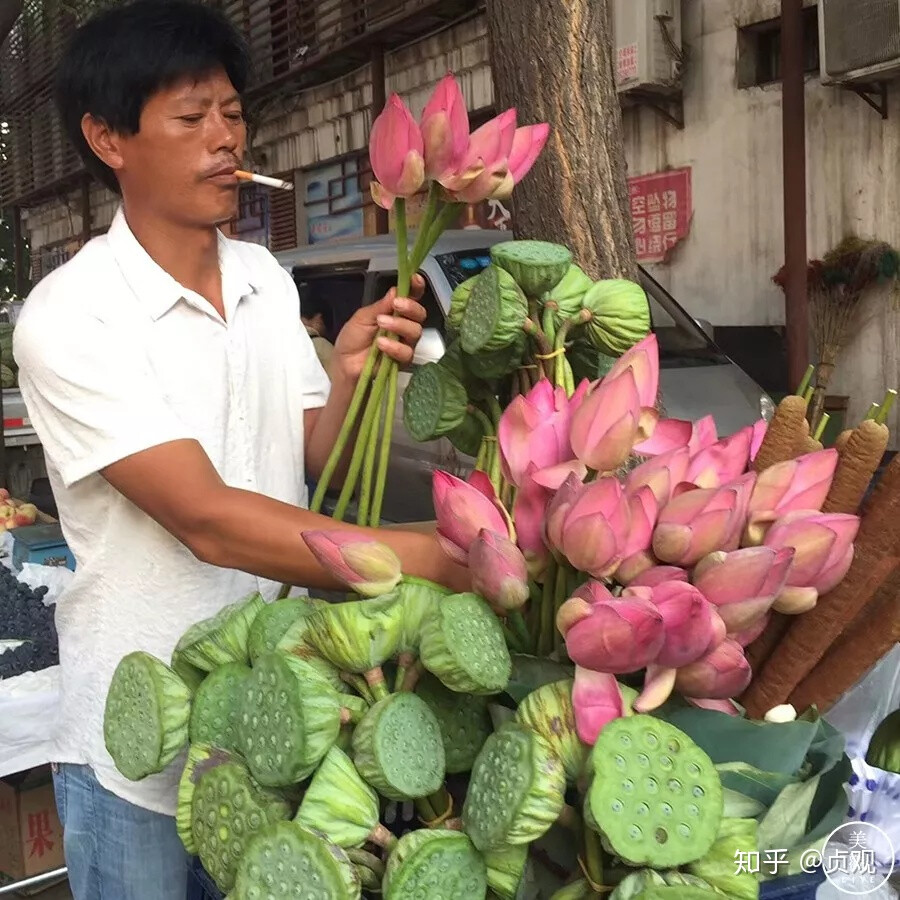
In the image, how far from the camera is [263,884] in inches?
25.5

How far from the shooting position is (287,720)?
0.69m

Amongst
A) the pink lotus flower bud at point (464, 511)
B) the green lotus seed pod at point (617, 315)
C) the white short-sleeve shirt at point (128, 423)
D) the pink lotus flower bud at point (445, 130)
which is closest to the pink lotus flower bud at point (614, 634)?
the pink lotus flower bud at point (464, 511)

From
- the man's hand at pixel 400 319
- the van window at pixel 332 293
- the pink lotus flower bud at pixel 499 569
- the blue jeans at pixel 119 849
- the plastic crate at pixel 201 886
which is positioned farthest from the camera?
the van window at pixel 332 293

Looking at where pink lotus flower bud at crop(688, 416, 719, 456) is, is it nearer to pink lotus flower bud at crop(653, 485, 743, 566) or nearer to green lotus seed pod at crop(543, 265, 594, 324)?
A: pink lotus flower bud at crop(653, 485, 743, 566)

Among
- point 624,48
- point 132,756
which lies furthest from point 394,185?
point 624,48

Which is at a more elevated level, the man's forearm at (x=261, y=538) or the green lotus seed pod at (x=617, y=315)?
the green lotus seed pod at (x=617, y=315)

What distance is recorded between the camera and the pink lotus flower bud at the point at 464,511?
0.77 m

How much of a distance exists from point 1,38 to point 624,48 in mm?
4685

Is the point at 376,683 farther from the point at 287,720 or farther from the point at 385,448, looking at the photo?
the point at 385,448

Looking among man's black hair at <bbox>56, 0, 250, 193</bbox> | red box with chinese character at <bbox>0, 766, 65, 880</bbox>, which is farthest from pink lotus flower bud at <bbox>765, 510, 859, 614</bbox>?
red box with chinese character at <bbox>0, 766, 65, 880</bbox>

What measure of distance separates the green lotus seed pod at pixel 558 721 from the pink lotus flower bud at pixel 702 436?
213 millimetres

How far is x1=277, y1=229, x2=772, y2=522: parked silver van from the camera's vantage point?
14.6 feet

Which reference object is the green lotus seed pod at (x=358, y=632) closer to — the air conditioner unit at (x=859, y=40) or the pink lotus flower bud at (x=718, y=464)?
the pink lotus flower bud at (x=718, y=464)

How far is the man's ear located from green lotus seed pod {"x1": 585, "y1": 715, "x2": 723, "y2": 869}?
1001mm
